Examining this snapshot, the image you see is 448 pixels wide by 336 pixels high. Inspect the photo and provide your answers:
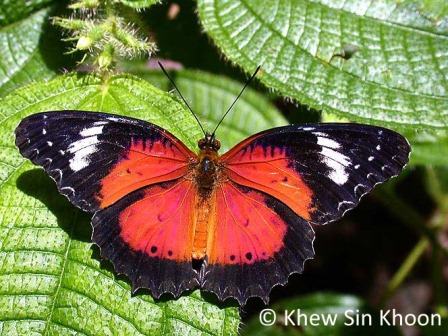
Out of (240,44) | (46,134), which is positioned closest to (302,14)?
(240,44)

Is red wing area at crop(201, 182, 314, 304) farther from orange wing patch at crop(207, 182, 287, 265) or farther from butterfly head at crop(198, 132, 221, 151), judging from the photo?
butterfly head at crop(198, 132, 221, 151)

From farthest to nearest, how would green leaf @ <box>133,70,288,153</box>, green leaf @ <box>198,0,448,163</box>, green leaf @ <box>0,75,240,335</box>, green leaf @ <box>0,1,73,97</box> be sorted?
1. green leaf @ <box>133,70,288,153</box>
2. green leaf @ <box>0,1,73,97</box>
3. green leaf @ <box>198,0,448,163</box>
4. green leaf @ <box>0,75,240,335</box>

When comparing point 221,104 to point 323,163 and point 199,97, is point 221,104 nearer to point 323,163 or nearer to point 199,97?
point 199,97

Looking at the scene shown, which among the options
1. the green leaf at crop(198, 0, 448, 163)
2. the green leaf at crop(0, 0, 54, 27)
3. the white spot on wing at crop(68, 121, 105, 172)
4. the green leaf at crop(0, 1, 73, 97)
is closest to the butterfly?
the white spot on wing at crop(68, 121, 105, 172)

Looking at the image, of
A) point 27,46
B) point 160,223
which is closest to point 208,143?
point 160,223

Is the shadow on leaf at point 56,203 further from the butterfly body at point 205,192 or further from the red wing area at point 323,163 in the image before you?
the red wing area at point 323,163

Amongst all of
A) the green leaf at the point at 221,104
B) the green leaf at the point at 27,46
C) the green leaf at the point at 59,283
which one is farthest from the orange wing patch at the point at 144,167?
the green leaf at the point at 221,104

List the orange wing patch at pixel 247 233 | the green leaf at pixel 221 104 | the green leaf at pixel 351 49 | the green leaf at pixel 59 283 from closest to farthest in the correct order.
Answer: the green leaf at pixel 59 283 < the orange wing patch at pixel 247 233 < the green leaf at pixel 351 49 < the green leaf at pixel 221 104
